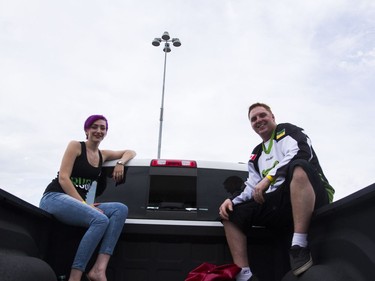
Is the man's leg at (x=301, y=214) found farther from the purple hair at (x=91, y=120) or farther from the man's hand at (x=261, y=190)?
the purple hair at (x=91, y=120)

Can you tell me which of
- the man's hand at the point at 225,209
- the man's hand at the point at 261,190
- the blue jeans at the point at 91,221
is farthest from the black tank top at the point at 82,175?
the man's hand at the point at 261,190

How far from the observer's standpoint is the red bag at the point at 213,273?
7.90 feet

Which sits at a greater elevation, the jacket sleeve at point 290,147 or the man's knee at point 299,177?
the jacket sleeve at point 290,147

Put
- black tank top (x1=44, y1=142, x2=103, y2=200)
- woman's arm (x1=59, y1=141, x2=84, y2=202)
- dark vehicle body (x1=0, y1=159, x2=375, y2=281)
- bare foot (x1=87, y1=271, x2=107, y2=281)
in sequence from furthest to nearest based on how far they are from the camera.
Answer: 1. black tank top (x1=44, y1=142, x2=103, y2=200)
2. woman's arm (x1=59, y1=141, x2=84, y2=202)
3. bare foot (x1=87, y1=271, x2=107, y2=281)
4. dark vehicle body (x1=0, y1=159, x2=375, y2=281)

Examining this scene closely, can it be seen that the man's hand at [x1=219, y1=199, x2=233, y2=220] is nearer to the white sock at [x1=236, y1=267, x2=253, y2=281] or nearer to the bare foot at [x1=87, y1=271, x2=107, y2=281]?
the white sock at [x1=236, y1=267, x2=253, y2=281]

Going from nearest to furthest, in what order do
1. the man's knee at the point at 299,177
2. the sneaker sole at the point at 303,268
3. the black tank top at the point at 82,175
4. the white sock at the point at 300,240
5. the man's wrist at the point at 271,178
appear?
the sneaker sole at the point at 303,268
the white sock at the point at 300,240
the man's knee at the point at 299,177
the man's wrist at the point at 271,178
the black tank top at the point at 82,175

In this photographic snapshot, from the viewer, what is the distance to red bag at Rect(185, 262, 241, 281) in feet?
7.90

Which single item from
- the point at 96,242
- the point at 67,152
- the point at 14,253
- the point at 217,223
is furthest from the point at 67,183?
the point at 217,223

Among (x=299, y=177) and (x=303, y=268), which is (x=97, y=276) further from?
(x=299, y=177)

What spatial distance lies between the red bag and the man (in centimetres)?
11

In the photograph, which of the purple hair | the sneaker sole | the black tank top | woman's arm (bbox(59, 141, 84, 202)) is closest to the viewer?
the sneaker sole

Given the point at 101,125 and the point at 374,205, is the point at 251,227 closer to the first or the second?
the point at 374,205

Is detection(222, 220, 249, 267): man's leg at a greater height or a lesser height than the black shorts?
lesser

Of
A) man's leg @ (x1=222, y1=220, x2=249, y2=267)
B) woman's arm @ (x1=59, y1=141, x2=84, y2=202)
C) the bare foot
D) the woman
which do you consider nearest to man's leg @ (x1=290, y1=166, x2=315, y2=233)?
man's leg @ (x1=222, y1=220, x2=249, y2=267)
